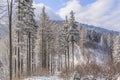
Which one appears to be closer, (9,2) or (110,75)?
(110,75)

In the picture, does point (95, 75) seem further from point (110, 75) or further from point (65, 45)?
point (65, 45)

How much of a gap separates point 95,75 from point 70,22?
3929cm

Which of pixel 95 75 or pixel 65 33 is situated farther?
pixel 65 33

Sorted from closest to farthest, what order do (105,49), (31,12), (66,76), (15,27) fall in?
(66,76)
(15,27)
(31,12)
(105,49)

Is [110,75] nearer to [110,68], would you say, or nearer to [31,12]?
[110,68]

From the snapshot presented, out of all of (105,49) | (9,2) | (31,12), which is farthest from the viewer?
(105,49)

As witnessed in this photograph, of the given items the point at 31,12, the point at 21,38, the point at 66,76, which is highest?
the point at 31,12

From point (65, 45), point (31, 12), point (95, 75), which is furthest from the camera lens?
point (65, 45)

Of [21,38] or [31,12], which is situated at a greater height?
[31,12]

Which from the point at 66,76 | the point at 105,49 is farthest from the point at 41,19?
the point at 105,49

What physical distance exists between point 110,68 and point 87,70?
24.4ft

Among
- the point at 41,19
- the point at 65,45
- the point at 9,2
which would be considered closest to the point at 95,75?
the point at 9,2

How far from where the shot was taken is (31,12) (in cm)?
5053

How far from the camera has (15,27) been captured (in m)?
46.0
